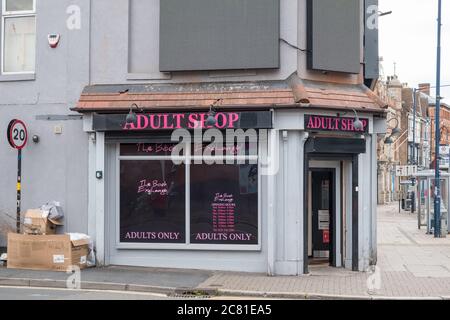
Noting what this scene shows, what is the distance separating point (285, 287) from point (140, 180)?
434cm

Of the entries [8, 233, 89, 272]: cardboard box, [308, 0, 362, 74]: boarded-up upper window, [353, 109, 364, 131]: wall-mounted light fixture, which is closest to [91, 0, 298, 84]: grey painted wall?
[308, 0, 362, 74]: boarded-up upper window

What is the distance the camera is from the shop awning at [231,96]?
13320 millimetres

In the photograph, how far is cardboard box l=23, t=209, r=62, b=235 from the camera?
46.0ft

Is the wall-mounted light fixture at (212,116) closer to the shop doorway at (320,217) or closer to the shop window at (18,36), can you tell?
the shop doorway at (320,217)

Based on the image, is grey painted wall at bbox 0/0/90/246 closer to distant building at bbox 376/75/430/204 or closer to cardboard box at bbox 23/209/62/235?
cardboard box at bbox 23/209/62/235

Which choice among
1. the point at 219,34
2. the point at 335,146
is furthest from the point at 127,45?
the point at 335,146

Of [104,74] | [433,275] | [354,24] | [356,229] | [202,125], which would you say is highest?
[354,24]

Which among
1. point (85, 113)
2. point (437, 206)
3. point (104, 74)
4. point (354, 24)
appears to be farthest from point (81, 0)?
point (437, 206)

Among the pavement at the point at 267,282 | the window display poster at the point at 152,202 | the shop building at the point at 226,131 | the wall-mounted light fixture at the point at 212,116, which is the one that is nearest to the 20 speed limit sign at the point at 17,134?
the shop building at the point at 226,131

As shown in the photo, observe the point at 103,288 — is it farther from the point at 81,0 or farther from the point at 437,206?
the point at 437,206

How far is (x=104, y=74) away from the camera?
1452 cm

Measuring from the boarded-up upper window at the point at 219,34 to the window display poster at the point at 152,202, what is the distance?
7.62 ft
